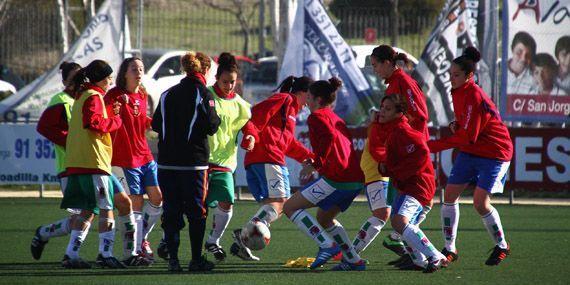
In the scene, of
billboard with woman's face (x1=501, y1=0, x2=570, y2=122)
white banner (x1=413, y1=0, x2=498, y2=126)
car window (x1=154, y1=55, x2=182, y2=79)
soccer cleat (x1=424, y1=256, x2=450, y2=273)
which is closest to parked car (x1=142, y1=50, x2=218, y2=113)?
car window (x1=154, y1=55, x2=182, y2=79)

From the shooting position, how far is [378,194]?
33.6ft

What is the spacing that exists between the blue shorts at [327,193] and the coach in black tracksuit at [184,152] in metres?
0.96

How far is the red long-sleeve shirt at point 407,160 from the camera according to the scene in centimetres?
962

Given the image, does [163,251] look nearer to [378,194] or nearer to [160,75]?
[378,194]

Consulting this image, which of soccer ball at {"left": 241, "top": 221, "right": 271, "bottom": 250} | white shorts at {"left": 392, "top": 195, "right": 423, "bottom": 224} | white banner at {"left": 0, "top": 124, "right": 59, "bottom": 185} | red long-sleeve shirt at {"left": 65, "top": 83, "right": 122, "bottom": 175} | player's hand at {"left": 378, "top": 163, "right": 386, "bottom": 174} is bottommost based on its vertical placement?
white banner at {"left": 0, "top": 124, "right": 59, "bottom": 185}

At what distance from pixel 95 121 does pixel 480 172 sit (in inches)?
140

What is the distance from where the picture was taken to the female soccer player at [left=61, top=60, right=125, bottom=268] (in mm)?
9727

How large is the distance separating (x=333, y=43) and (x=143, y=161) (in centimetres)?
881

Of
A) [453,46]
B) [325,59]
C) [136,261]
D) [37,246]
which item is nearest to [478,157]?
[136,261]

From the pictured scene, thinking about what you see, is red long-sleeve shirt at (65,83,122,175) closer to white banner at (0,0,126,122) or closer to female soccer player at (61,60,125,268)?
female soccer player at (61,60,125,268)

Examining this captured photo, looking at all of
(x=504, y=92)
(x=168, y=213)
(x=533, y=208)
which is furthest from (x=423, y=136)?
(x=504, y=92)

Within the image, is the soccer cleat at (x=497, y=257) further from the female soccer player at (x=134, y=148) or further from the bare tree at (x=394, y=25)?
the bare tree at (x=394, y=25)

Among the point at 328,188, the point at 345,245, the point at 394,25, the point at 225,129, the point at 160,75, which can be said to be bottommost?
the point at 345,245

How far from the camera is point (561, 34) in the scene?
18.2m
